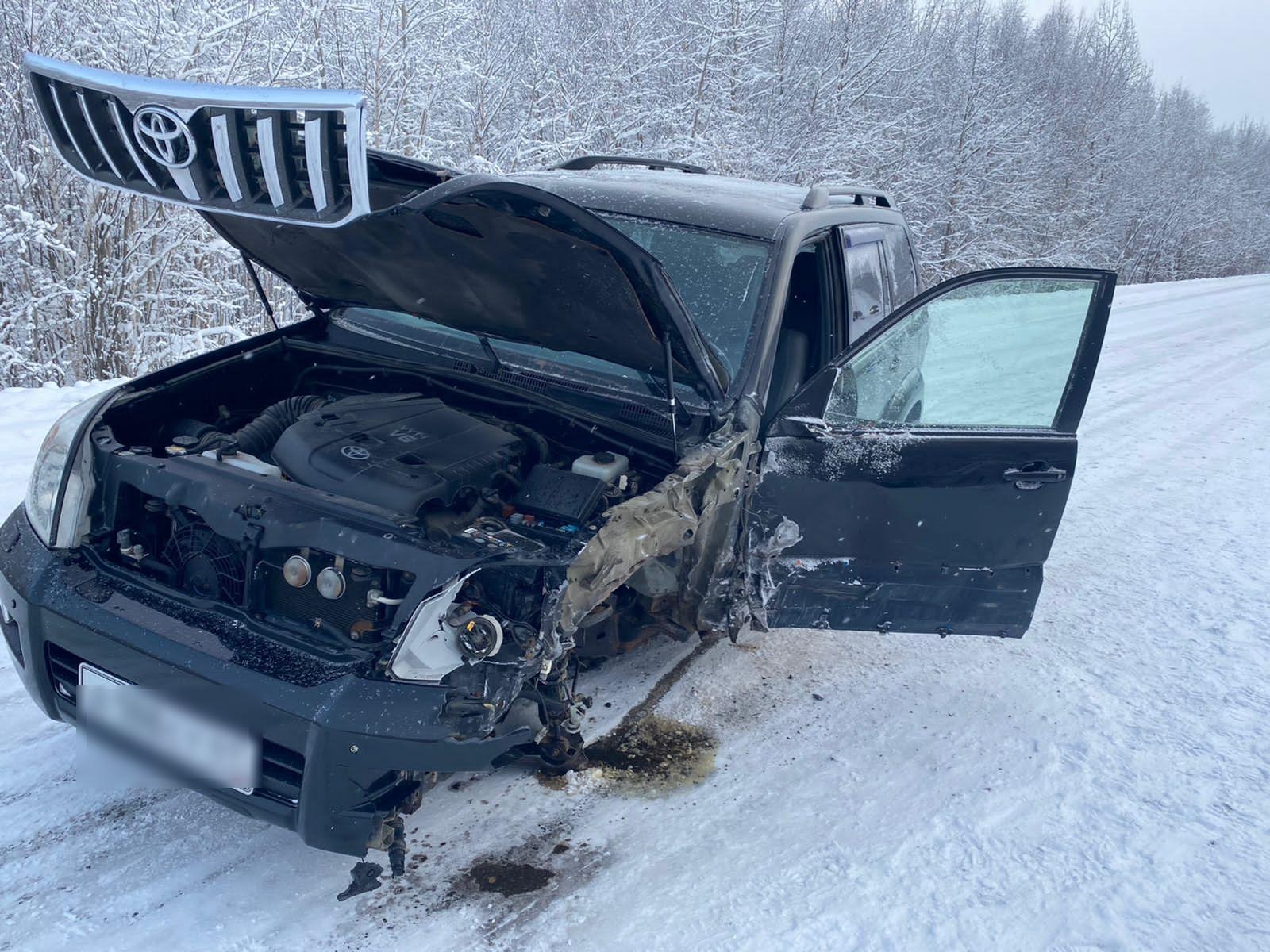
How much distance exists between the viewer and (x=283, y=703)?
204 cm

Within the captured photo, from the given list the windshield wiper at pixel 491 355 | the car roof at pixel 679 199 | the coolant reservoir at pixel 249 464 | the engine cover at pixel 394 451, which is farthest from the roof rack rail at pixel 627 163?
the coolant reservoir at pixel 249 464

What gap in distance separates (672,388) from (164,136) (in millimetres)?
1584

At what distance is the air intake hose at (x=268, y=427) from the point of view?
2936 mm

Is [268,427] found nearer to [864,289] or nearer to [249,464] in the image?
[249,464]

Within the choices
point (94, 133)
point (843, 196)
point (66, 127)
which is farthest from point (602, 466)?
point (843, 196)

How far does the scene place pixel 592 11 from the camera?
56.5ft

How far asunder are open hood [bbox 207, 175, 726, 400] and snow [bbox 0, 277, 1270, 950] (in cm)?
134

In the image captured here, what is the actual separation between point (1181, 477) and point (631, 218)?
483 centimetres

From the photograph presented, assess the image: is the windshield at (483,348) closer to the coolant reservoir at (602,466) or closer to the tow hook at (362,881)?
the coolant reservoir at (602,466)

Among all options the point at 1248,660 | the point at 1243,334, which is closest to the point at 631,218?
the point at 1248,660

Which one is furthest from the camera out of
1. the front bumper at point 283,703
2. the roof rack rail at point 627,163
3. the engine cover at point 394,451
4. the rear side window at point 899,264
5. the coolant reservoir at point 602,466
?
the roof rack rail at point 627,163

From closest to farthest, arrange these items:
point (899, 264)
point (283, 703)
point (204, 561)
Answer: point (283, 703) < point (204, 561) < point (899, 264)

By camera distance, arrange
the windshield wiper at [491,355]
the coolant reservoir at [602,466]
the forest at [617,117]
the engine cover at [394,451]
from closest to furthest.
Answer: the engine cover at [394,451] → the coolant reservoir at [602,466] → the windshield wiper at [491,355] → the forest at [617,117]

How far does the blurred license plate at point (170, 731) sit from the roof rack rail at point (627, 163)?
11.5 ft
